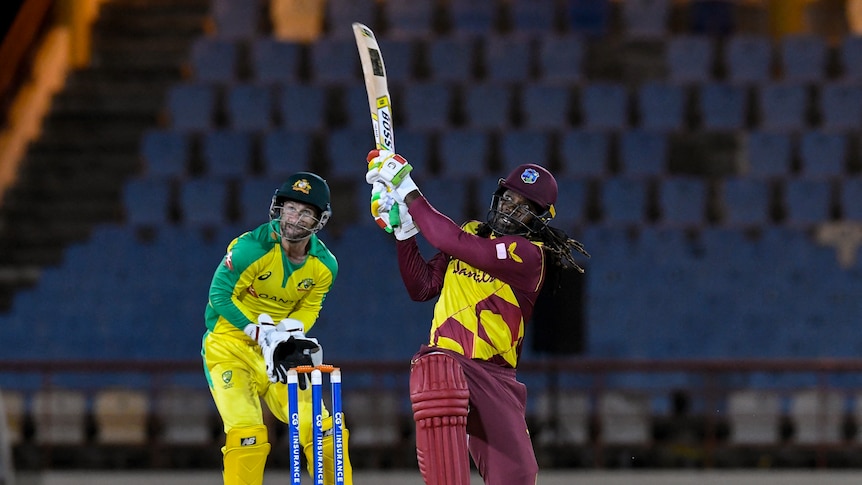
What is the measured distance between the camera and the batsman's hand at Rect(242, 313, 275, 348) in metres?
6.32

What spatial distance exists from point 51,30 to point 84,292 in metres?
4.27

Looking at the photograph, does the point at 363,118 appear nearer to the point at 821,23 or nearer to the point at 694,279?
the point at 694,279

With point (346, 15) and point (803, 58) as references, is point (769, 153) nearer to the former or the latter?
point (803, 58)

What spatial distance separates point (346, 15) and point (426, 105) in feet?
5.06

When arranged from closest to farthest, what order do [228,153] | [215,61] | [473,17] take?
[228,153] < [215,61] < [473,17]

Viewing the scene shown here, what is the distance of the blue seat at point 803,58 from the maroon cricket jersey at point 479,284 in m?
7.85

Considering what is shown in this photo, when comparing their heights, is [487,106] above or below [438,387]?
above

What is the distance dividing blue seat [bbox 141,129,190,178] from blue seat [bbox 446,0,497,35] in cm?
295

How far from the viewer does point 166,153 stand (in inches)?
488

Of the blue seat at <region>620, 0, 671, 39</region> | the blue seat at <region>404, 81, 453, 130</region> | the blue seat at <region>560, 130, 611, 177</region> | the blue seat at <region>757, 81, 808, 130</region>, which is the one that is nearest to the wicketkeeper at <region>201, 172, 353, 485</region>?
the blue seat at <region>560, 130, 611, 177</region>

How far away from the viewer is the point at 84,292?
1126cm

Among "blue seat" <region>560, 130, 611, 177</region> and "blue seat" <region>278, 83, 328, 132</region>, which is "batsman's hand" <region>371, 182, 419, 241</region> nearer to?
"blue seat" <region>560, 130, 611, 177</region>

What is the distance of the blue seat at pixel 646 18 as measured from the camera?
13.8 meters

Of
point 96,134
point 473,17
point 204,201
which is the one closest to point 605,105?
point 473,17
